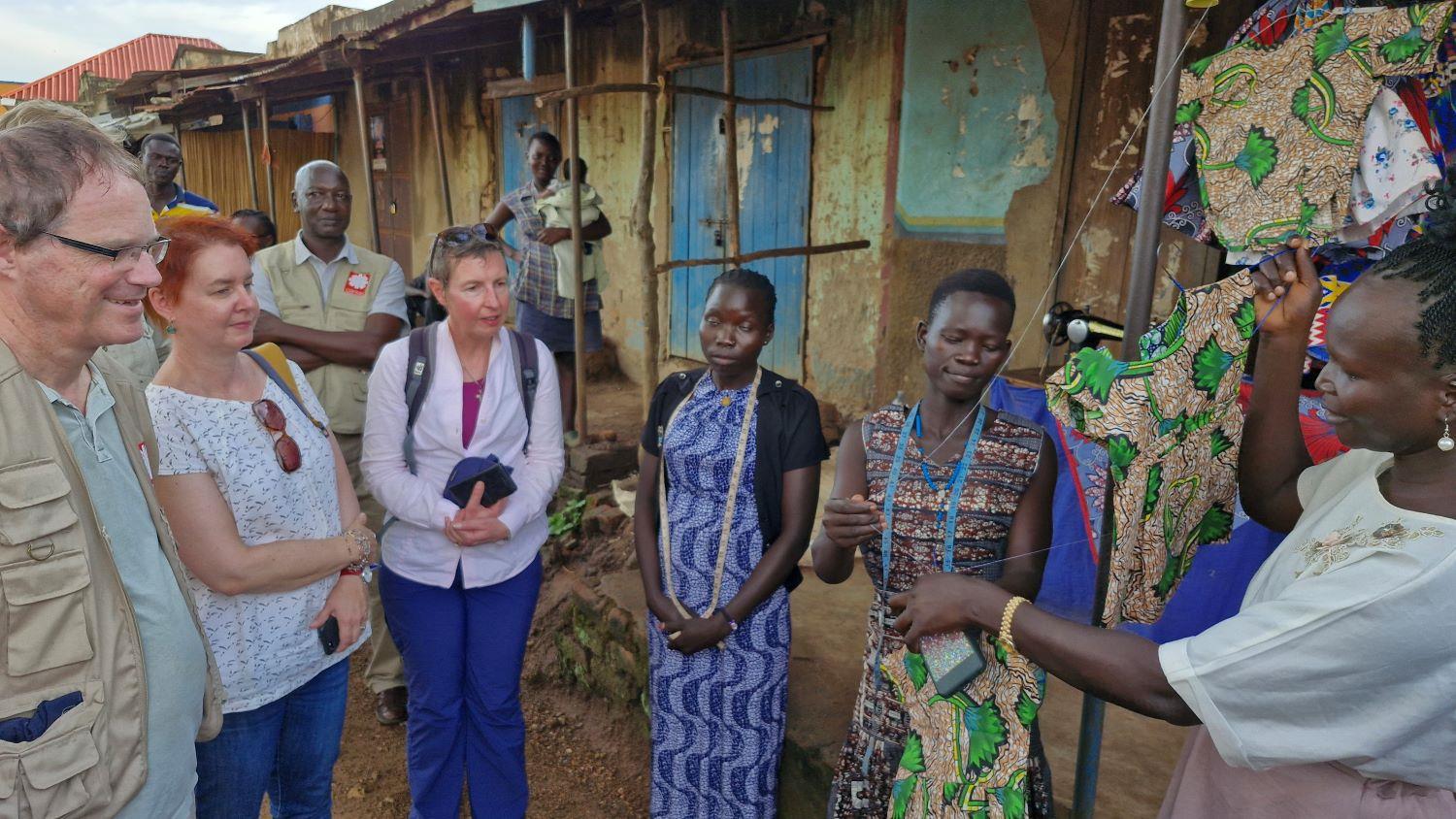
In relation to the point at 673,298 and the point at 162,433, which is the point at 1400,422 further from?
the point at 673,298

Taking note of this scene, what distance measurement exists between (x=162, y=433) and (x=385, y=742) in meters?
2.26

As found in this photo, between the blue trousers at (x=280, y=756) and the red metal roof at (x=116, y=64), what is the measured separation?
22016 millimetres

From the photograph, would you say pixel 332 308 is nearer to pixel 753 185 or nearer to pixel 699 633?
pixel 699 633

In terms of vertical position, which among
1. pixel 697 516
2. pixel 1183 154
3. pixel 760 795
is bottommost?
pixel 760 795

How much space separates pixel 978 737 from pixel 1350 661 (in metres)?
0.77

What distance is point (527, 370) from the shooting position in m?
2.70

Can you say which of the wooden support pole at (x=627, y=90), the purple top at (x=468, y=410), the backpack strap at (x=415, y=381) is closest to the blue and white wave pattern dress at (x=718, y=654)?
the purple top at (x=468, y=410)

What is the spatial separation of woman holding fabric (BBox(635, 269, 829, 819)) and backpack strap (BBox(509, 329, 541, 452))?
410 millimetres

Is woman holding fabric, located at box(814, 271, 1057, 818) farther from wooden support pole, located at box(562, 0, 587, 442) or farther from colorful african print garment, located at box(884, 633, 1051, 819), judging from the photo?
wooden support pole, located at box(562, 0, 587, 442)

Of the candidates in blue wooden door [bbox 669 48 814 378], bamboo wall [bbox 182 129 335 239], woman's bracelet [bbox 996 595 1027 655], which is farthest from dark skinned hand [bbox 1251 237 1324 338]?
bamboo wall [bbox 182 129 335 239]

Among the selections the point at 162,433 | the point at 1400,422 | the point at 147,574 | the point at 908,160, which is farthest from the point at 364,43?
the point at 1400,422

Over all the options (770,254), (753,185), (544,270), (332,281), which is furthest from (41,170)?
(753,185)

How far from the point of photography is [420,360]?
257 cm

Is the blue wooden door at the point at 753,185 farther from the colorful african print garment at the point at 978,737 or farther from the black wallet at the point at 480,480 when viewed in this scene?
the colorful african print garment at the point at 978,737
